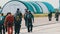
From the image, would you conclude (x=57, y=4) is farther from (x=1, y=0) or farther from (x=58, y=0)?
(x=1, y=0)

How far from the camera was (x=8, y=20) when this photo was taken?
16.2 meters

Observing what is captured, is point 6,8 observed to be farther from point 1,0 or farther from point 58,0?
point 58,0

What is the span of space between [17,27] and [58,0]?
71.1m

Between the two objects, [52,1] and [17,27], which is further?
[52,1]

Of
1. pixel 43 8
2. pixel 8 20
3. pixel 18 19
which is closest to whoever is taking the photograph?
pixel 8 20

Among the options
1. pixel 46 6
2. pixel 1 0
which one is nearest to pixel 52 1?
pixel 1 0

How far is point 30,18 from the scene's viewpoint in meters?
21.2

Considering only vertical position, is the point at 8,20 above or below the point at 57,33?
above

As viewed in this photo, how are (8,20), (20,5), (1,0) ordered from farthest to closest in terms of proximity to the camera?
(1,0) → (20,5) → (8,20)

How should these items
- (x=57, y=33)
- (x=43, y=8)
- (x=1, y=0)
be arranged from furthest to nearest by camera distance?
(x=1, y=0) < (x=43, y=8) < (x=57, y=33)

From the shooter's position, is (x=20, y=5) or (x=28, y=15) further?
(x=20, y=5)

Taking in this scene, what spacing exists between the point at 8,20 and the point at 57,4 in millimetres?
73183

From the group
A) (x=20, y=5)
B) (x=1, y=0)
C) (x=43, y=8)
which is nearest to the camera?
(x=20, y=5)

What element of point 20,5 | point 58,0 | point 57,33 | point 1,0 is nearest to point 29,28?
point 57,33
